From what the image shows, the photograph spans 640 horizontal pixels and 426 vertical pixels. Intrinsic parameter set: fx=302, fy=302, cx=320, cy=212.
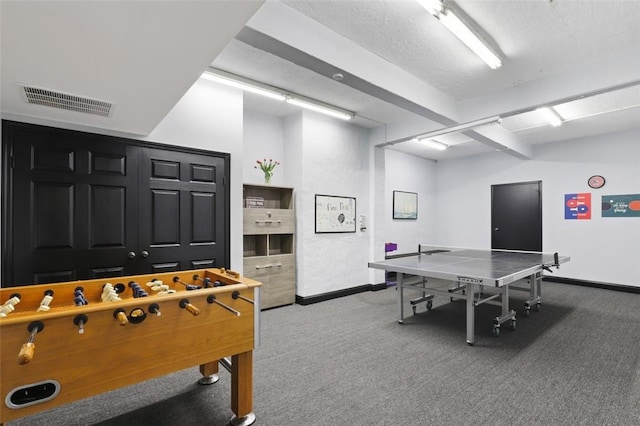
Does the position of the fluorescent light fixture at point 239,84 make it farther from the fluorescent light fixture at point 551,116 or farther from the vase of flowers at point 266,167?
the fluorescent light fixture at point 551,116

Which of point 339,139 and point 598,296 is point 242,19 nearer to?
point 339,139

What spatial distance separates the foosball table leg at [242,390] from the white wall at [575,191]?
701cm

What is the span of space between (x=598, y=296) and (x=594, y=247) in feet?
3.93

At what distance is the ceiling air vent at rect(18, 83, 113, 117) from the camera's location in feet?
6.82

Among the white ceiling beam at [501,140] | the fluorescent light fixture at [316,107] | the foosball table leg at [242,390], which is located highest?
the fluorescent light fixture at [316,107]

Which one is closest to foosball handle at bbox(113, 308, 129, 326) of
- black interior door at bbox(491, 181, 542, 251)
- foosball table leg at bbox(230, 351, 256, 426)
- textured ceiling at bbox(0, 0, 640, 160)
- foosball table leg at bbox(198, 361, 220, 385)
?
foosball table leg at bbox(230, 351, 256, 426)

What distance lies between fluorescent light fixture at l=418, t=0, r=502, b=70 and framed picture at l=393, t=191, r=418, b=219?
14.4 feet

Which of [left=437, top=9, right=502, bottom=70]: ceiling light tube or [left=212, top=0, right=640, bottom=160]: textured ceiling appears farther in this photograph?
[left=212, top=0, right=640, bottom=160]: textured ceiling

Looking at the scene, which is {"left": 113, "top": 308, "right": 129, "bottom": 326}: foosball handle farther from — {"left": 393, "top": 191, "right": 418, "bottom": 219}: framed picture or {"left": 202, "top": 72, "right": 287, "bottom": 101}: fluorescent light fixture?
{"left": 393, "top": 191, "right": 418, "bottom": 219}: framed picture

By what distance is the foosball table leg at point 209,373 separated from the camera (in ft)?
8.11

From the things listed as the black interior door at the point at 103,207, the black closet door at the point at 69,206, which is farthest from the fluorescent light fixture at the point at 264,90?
the black closet door at the point at 69,206

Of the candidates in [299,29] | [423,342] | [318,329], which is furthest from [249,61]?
[423,342]

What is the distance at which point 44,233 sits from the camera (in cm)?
267

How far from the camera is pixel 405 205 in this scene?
7.46m
